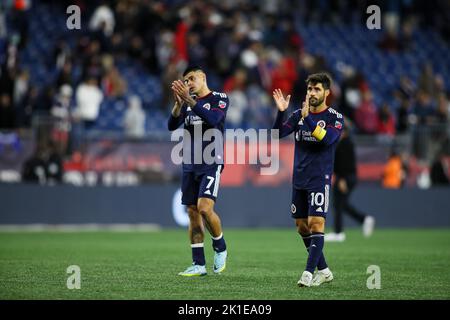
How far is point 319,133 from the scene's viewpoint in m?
11.4

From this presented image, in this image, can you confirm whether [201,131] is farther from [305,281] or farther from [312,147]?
[305,281]

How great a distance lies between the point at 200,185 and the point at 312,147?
176cm

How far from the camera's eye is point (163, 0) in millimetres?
30469

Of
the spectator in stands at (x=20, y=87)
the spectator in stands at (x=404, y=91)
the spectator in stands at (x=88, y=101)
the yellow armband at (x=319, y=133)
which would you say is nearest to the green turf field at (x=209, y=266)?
the yellow armband at (x=319, y=133)

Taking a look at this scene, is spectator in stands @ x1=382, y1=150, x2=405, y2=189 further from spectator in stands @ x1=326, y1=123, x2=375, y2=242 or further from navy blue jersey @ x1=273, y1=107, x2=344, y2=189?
navy blue jersey @ x1=273, y1=107, x2=344, y2=189

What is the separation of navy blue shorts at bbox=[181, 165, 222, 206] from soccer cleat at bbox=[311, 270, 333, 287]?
1.92m

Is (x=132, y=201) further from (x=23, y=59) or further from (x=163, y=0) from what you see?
(x=163, y=0)

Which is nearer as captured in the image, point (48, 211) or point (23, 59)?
point (48, 211)

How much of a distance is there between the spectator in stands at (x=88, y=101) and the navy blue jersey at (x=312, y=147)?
41.9 feet
